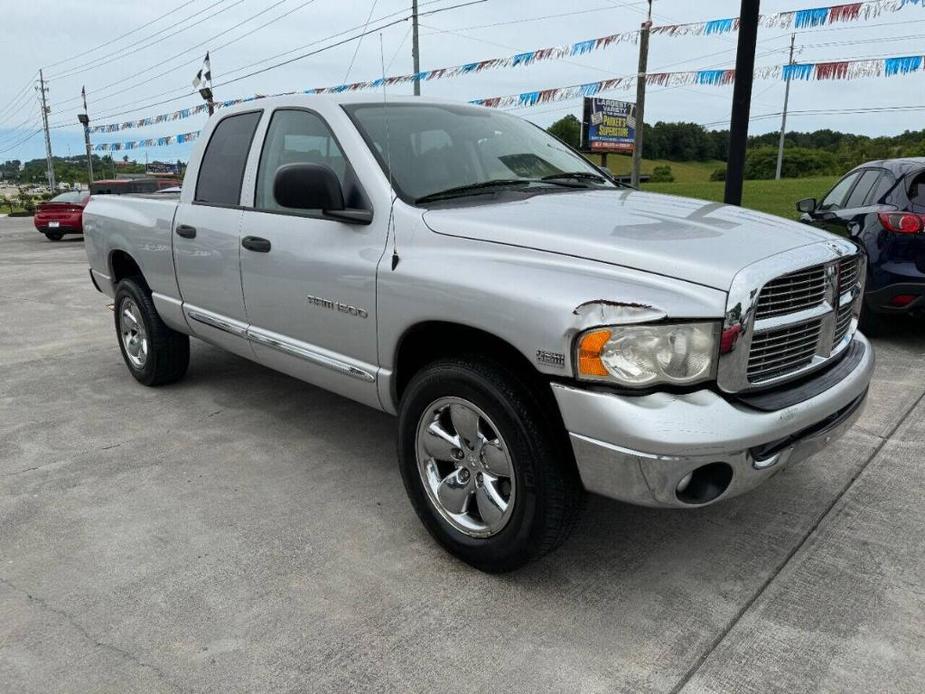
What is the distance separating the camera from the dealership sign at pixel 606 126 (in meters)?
29.2

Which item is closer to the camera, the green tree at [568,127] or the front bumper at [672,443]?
the front bumper at [672,443]

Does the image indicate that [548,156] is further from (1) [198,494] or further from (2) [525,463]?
(1) [198,494]

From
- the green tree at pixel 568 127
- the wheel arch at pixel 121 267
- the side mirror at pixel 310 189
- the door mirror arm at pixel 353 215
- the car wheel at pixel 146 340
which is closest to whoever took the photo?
the side mirror at pixel 310 189

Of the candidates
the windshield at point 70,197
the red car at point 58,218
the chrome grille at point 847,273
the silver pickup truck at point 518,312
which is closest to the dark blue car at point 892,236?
the silver pickup truck at point 518,312

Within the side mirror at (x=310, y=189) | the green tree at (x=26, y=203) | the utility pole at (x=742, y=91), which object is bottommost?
the green tree at (x=26, y=203)

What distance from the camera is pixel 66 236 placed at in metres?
21.8

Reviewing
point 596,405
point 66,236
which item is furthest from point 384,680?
point 66,236

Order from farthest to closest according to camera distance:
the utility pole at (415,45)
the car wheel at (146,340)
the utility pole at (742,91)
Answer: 1. the utility pole at (415,45)
2. the utility pole at (742,91)
3. the car wheel at (146,340)

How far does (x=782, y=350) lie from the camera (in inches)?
101

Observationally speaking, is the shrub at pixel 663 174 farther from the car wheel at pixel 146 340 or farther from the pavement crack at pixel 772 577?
the pavement crack at pixel 772 577

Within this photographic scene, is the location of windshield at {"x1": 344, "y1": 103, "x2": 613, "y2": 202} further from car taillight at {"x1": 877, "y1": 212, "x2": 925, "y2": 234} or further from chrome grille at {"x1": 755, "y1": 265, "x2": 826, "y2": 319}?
car taillight at {"x1": 877, "y1": 212, "x2": 925, "y2": 234}

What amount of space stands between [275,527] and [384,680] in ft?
3.74

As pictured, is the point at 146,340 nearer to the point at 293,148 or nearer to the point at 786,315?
the point at 293,148

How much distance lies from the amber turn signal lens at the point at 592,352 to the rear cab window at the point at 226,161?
2.46 meters
